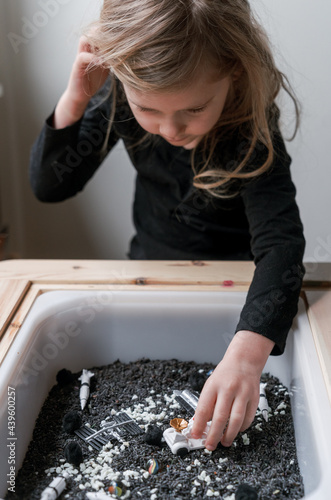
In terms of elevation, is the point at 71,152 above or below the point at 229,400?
above

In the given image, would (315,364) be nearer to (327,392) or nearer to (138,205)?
(327,392)

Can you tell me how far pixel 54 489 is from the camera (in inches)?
22.7

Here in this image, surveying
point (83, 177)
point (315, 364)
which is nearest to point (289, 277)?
point (315, 364)

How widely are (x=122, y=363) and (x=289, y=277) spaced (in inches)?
11.4

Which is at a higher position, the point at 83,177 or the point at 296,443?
the point at 83,177

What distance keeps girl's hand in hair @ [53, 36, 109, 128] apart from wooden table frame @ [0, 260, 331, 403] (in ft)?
1.03

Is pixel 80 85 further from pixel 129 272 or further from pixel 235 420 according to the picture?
pixel 235 420

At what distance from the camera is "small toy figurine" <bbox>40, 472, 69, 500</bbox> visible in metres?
0.57

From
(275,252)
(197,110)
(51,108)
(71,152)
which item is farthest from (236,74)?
(51,108)

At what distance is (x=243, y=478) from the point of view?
0.61 metres

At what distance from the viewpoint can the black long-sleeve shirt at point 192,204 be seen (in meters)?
0.78

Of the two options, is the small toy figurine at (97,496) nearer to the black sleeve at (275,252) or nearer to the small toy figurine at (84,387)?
the small toy figurine at (84,387)

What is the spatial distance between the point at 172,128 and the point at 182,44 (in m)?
0.12

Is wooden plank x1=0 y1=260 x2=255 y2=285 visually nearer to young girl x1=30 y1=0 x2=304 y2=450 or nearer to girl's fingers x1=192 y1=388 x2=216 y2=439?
young girl x1=30 y1=0 x2=304 y2=450
